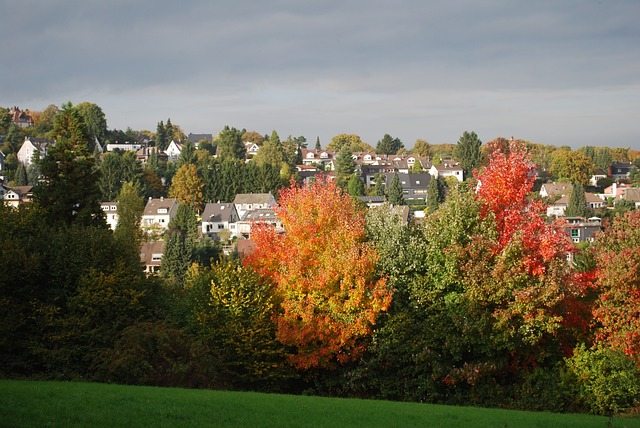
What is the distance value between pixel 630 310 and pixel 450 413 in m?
8.52

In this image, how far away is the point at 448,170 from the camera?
122 meters

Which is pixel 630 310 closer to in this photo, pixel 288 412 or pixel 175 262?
pixel 288 412

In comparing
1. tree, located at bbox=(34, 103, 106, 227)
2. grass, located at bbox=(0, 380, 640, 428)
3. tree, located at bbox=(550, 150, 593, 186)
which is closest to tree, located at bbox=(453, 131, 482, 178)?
tree, located at bbox=(550, 150, 593, 186)

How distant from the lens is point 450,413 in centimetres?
1560

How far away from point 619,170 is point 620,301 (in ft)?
412

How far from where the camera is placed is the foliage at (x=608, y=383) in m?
19.6

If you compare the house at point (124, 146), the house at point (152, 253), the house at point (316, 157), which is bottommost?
the house at point (152, 253)

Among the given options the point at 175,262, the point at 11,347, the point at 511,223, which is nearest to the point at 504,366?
the point at 511,223

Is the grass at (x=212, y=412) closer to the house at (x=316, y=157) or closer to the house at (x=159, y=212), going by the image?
the house at (x=159, y=212)

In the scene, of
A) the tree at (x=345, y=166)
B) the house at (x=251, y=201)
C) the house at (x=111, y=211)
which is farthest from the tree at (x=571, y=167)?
the house at (x=111, y=211)

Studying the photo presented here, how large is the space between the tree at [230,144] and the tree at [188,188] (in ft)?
95.7

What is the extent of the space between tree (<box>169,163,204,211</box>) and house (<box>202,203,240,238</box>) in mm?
9538

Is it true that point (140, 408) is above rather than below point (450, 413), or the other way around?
above

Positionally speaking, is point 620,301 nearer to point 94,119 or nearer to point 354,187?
point 354,187
